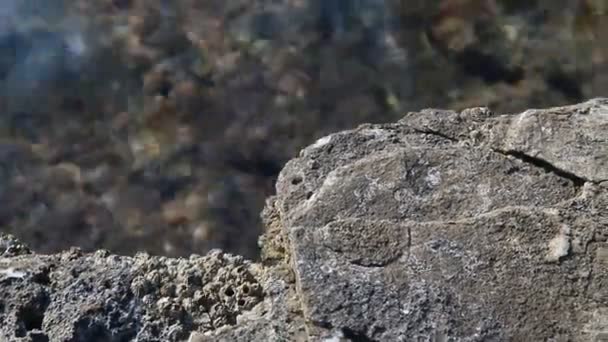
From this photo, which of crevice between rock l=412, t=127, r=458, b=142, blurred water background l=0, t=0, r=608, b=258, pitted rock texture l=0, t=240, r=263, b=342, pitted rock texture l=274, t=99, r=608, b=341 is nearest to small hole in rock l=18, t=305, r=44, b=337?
pitted rock texture l=0, t=240, r=263, b=342

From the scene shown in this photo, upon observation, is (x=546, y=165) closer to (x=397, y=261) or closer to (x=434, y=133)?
(x=434, y=133)

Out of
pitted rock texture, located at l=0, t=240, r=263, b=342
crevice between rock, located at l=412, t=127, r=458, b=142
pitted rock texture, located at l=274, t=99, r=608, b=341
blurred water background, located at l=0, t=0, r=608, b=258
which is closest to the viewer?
pitted rock texture, located at l=274, t=99, r=608, b=341

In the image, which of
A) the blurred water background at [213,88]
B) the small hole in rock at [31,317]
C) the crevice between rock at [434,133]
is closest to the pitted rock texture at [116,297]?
the small hole in rock at [31,317]

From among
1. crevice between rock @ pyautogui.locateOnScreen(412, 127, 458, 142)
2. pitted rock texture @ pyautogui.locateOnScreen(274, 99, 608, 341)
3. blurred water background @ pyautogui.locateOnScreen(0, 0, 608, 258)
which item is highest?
blurred water background @ pyautogui.locateOnScreen(0, 0, 608, 258)

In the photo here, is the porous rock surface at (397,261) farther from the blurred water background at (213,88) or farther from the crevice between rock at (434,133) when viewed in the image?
the blurred water background at (213,88)

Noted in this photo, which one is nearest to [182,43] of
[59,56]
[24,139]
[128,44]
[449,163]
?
[128,44]

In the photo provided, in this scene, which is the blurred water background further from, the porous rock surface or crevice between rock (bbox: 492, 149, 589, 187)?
crevice between rock (bbox: 492, 149, 589, 187)

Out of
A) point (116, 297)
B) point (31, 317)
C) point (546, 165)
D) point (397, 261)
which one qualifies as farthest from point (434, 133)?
point (31, 317)

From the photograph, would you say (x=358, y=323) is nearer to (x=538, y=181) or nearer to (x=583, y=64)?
(x=538, y=181)
